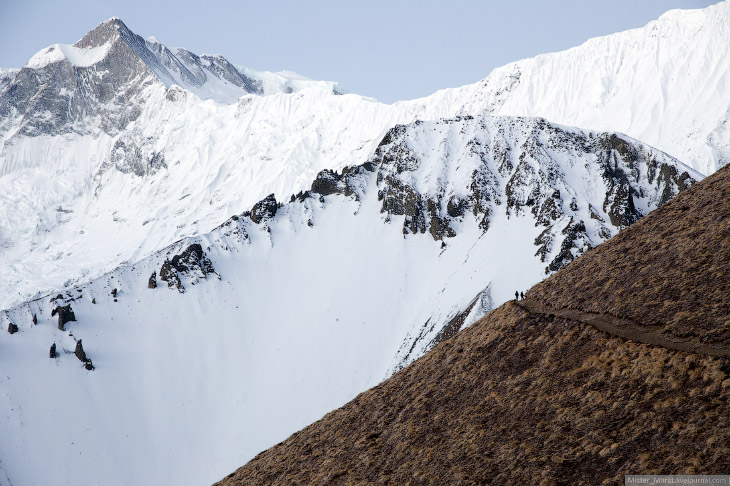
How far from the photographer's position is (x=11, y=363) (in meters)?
123

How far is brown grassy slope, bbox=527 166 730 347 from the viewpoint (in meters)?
11.6

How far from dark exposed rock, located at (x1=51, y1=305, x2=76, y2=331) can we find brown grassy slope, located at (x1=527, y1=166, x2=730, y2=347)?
139 meters

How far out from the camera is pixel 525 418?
11.5 metres

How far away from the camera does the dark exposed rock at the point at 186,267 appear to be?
486 ft

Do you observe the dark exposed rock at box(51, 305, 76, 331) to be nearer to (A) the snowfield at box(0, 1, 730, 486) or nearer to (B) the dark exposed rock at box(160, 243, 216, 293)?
(A) the snowfield at box(0, 1, 730, 486)

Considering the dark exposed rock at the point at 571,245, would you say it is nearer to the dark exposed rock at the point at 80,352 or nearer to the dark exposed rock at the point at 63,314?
the dark exposed rock at the point at 80,352

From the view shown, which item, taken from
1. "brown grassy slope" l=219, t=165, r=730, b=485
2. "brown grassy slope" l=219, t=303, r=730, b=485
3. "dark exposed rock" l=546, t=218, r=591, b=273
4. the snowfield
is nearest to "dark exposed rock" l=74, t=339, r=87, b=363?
the snowfield

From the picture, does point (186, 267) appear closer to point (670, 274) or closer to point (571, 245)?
point (571, 245)

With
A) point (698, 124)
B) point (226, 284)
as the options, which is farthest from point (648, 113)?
point (226, 284)

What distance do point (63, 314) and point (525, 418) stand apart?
142971 mm

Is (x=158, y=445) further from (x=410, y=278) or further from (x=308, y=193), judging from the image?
(x=308, y=193)

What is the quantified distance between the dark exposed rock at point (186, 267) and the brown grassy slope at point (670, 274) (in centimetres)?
14196

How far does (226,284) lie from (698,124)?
148 metres

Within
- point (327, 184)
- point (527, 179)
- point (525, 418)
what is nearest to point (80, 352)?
point (327, 184)
